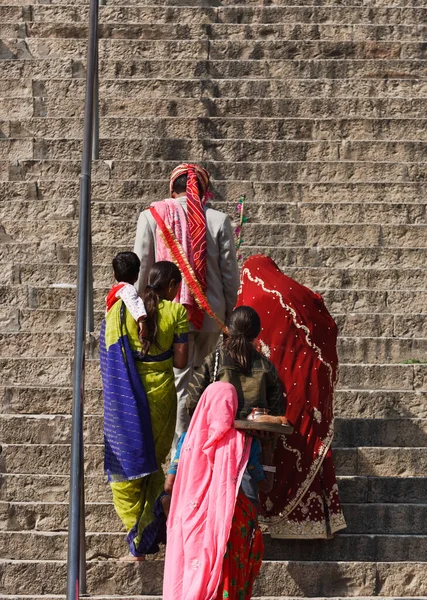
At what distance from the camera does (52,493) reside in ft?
25.2

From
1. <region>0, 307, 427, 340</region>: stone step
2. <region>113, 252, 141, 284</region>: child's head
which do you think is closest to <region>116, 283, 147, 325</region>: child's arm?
<region>113, 252, 141, 284</region>: child's head

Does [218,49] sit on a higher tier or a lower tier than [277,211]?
higher

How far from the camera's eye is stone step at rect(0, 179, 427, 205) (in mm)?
10234

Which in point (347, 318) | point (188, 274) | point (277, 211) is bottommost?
point (347, 318)

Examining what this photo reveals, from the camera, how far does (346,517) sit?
7543mm

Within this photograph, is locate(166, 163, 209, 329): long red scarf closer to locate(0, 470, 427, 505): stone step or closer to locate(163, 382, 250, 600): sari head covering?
locate(0, 470, 427, 505): stone step

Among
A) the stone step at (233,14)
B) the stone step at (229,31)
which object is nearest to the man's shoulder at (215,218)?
the stone step at (229,31)

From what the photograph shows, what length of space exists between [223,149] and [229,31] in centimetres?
175

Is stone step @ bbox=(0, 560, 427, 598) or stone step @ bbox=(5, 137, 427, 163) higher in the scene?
stone step @ bbox=(5, 137, 427, 163)

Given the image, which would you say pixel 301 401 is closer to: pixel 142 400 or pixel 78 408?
pixel 142 400

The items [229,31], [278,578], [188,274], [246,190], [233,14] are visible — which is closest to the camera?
[278,578]

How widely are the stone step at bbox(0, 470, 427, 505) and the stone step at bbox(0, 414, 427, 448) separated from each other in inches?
13.1

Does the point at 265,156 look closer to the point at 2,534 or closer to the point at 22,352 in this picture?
the point at 22,352

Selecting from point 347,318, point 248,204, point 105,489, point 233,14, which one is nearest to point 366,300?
point 347,318
